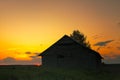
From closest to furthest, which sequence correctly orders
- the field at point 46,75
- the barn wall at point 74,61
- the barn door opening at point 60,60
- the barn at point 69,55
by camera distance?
the field at point 46,75
the barn wall at point 74,61
the barn at point 69,55
the barn door opening at point 60,60

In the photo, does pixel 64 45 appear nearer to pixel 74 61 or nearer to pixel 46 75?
pixel 74 61

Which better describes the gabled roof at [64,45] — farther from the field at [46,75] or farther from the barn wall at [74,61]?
the field at [46,75]

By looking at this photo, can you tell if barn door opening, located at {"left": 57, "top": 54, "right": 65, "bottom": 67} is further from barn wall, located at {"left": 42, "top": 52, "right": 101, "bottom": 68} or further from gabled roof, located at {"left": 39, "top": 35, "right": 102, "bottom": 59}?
gabled roof, located at {"left": 39, "top": 35, "right": 102, "bottom": 59}

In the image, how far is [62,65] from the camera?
160 ft

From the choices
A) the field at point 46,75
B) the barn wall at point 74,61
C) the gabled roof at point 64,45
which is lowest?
the field at point 46,75

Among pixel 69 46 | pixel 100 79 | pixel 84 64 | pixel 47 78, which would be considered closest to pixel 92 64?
pixel 84 64

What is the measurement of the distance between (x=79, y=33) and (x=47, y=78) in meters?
66.2

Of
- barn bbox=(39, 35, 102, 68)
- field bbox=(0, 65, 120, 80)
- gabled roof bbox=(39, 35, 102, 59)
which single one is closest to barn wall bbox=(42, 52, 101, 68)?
barn bbox=(39, 35, 102, 68)

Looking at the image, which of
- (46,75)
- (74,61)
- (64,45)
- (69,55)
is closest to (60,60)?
(69,55)

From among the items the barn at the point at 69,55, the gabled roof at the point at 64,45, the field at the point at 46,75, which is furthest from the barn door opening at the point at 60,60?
the field at the point at 46,75

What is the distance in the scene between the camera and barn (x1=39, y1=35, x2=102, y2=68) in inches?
1868

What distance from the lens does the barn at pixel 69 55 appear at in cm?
4744

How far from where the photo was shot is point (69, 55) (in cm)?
4850

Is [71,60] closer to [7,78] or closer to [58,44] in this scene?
[58,44]
